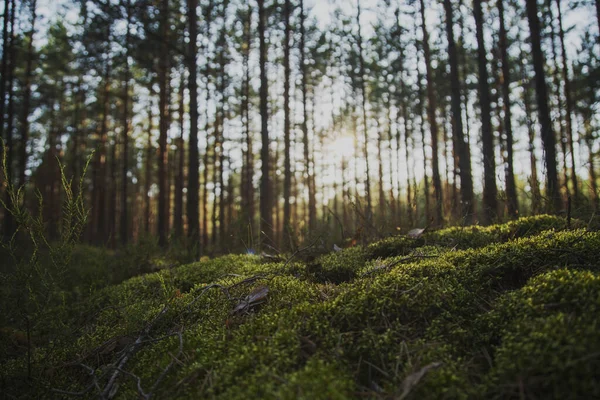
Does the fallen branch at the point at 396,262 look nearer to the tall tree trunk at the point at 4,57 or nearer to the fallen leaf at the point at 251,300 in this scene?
the fallen leaf at the point at 251,300

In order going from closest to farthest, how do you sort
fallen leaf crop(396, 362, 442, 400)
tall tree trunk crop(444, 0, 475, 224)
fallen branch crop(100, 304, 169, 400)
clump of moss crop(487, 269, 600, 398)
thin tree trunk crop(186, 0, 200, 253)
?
1. clump of moss crop(487, 269, 600, 398)
2. fallen leaf crop(396, 362, 442, 400)
3. fallen branch crop(100, 304, 169, 400)
4. thin tree trunk crop(186, 0, 200, 253)
5. tall tree trunk crop(444, 0, 475, 224)

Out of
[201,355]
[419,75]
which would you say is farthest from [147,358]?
[419,75]

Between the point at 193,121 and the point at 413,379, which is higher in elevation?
the point at 193,121

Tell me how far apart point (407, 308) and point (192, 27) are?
9.16m

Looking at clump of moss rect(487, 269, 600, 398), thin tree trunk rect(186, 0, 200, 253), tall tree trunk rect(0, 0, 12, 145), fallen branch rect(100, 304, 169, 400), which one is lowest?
fallen branch rect(100, 304, 169, 400)

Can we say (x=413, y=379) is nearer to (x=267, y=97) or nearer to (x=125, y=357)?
(x=125, y=357)

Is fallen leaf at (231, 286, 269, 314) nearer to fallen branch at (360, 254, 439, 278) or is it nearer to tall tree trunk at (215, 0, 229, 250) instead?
fallen branch at (360, 254, 439, 278)

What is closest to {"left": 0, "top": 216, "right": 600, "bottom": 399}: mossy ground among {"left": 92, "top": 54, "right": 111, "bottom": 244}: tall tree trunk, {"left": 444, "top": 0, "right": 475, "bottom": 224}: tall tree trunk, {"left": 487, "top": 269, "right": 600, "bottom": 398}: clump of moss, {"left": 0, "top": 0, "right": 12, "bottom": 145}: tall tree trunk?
{"left": 487, "top": 269, "right": 600, "bottom": 398}: clump of moss

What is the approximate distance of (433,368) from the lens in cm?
163

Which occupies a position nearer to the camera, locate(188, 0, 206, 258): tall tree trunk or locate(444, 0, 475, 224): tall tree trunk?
locate(188, 0, 206, 258): tall tree trunk

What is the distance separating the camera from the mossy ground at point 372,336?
60.9 inches

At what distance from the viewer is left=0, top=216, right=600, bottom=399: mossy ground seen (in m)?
1.55

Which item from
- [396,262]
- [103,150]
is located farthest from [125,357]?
[103,150]

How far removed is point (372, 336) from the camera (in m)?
1.89
